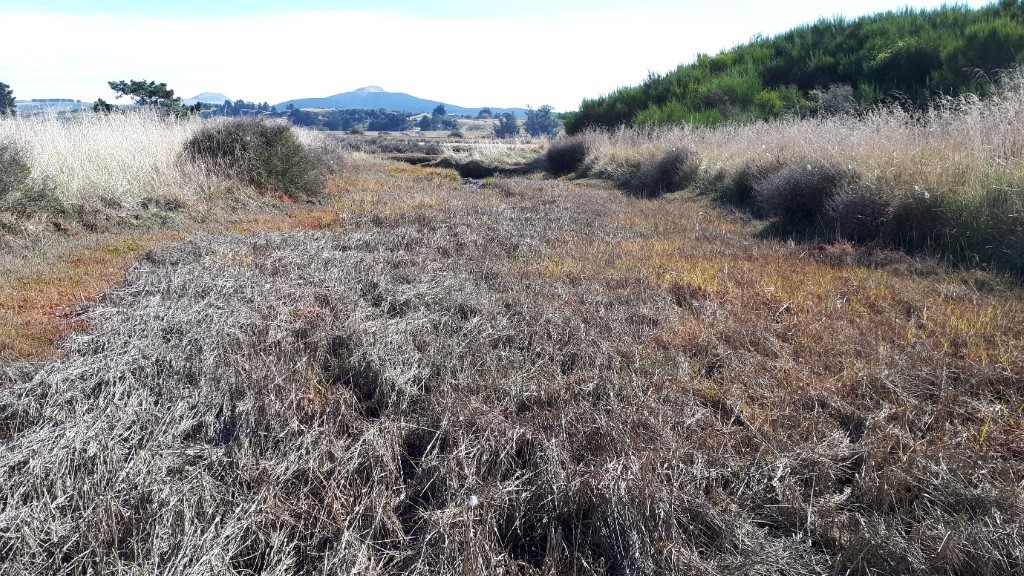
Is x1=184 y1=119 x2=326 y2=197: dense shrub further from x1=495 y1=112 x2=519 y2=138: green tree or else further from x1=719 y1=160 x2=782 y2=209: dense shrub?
x1=495 y1=112 x2=519 y2=138: green tree

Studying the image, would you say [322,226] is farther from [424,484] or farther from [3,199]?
[424,484]

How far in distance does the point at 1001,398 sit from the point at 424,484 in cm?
294

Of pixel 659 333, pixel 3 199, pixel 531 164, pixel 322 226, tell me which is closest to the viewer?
pixel 659 333

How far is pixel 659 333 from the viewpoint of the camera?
404 cm

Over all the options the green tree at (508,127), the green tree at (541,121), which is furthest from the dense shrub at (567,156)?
the green tree at (541,121)

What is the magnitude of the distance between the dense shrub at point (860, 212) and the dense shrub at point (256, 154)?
29.8 feet

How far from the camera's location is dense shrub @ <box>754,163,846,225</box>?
7848 millimetres

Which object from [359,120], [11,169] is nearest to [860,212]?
[11,169]

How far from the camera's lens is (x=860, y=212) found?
22.5 ft

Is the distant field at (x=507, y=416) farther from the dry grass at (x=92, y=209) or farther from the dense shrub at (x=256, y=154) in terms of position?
the dense shrub at (x=256, y=154)

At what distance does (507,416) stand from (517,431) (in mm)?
282

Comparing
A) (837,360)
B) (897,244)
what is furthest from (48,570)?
(897,244)

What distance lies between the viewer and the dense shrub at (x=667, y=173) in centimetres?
1255

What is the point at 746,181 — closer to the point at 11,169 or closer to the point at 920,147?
the point at 920,147
